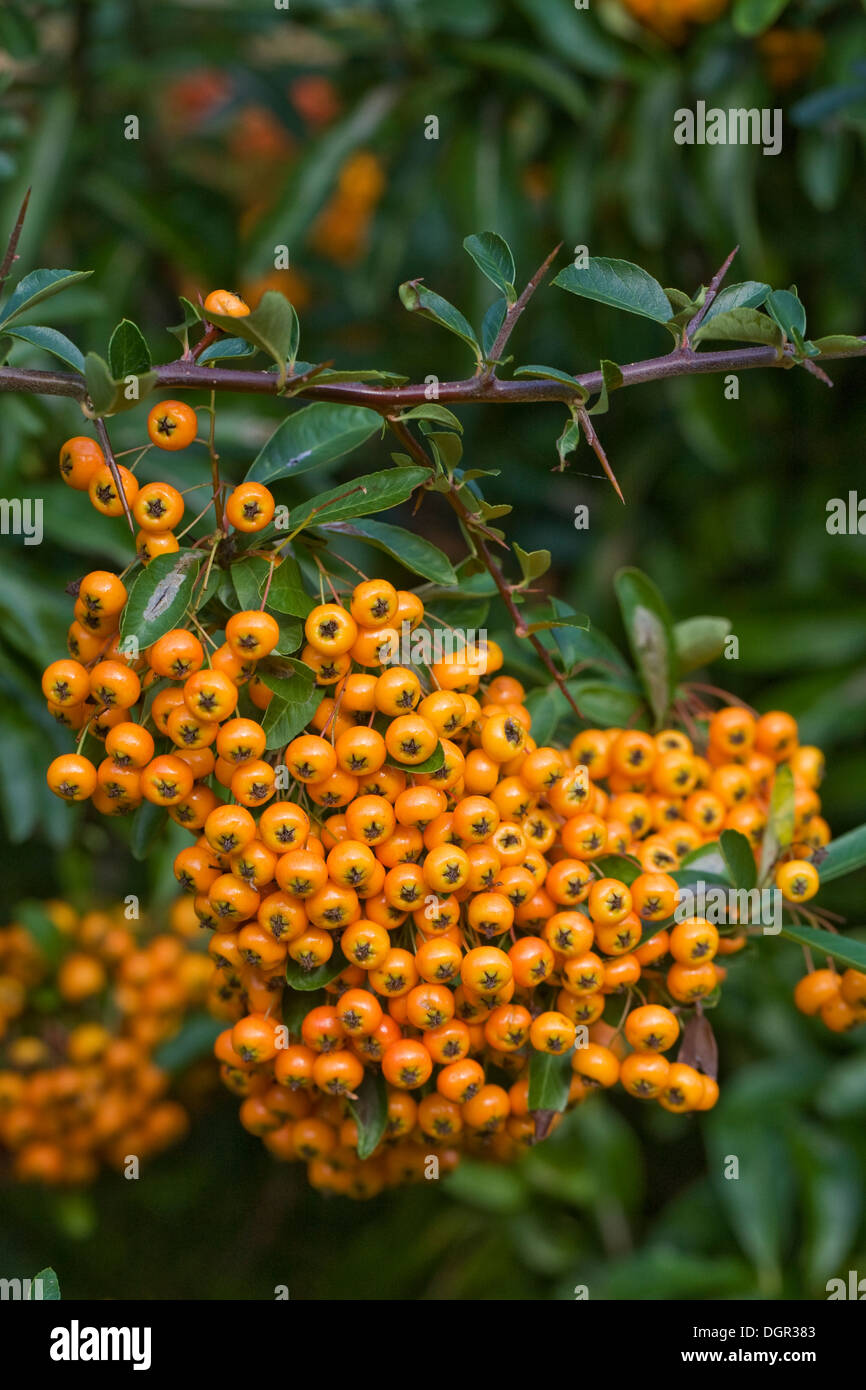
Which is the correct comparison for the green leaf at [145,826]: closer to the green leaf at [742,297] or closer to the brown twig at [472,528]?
the brown twig at [472,528]

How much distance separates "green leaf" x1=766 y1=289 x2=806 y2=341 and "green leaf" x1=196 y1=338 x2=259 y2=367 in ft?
1.36

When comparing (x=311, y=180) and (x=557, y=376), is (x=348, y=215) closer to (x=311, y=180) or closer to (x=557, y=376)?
(x=311, y=180)

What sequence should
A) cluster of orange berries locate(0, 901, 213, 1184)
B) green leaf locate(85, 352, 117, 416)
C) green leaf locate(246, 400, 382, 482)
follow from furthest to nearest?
cluster of orange berries locate(0, 901, 213, 1184), green leaf locate(246, 400, 382, 482), green leaf locate(85, 352, 117, 416)

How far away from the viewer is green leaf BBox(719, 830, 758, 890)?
0.94 meters

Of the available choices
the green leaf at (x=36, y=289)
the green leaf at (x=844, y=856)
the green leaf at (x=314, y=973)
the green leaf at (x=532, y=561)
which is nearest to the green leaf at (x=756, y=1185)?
the green leaf at (x=844, y=856)

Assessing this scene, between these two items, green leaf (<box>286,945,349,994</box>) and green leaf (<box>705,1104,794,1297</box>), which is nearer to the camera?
green leaf (<box>286,945,349,994</box>)

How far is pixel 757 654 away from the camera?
2088 millimetres

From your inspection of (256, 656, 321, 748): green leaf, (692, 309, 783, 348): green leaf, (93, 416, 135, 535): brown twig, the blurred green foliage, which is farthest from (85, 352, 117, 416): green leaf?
the blurred green foliage

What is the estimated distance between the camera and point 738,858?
948 millimetres

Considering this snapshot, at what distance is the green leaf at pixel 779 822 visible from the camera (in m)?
1.00

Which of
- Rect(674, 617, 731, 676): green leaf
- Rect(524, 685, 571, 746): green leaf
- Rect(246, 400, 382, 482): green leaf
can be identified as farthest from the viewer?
Rect(674, 617, 731, 676): green leaf

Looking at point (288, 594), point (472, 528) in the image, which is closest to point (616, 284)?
point (472, 528)

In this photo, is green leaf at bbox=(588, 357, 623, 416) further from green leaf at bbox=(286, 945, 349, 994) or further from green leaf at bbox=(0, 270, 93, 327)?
green leaf at bbox=(286, 945, 349, 994)
